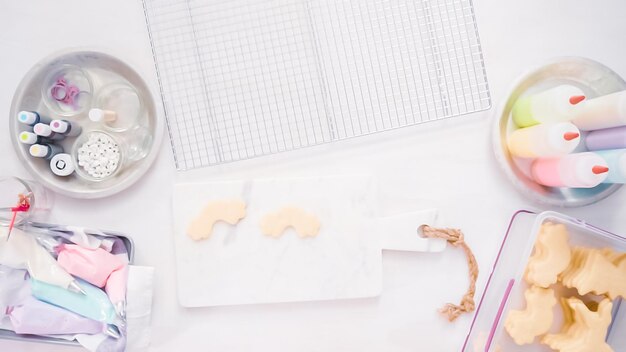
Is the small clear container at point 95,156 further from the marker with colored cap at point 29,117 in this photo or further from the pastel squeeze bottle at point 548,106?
the pastel squeeze bottle at point 548,106

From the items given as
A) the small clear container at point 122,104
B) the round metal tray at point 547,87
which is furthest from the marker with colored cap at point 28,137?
the round metal tray at point 547,87

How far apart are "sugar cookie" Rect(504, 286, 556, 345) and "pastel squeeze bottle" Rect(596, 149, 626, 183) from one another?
0.21 metres

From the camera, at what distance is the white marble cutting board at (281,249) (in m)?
0.99

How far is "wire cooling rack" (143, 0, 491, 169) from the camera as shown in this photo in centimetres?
97

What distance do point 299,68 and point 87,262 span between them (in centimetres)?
50

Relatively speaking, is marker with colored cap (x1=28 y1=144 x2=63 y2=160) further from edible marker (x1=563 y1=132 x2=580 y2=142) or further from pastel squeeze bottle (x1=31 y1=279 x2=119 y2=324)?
edible marker (x1=563 y1=132 x2=580 y2=142)

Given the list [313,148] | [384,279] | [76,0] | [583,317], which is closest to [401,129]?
[313,148]

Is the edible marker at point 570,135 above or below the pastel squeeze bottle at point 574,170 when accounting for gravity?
above

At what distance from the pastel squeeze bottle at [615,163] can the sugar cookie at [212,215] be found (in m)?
0.62

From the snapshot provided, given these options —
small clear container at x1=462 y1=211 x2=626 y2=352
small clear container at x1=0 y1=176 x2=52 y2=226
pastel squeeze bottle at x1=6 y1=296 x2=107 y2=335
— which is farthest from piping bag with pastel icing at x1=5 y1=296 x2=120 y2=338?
small clear container at x1=462 y1=211 x2=626 y2=352

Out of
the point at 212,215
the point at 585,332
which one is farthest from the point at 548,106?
the point at 212,215

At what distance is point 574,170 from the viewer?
34.1 inches

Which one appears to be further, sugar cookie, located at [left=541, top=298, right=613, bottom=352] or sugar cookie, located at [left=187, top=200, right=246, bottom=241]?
sugar cookie, located at [left=187, top=200, right=246, bottom=241]

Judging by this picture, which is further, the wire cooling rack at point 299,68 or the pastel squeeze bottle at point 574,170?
the wire cooling rack at point 299,68
